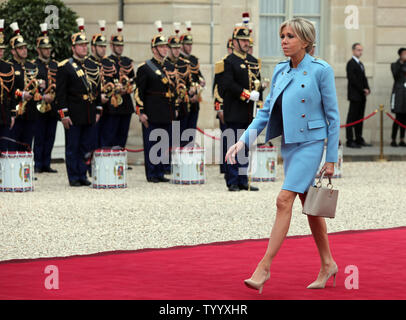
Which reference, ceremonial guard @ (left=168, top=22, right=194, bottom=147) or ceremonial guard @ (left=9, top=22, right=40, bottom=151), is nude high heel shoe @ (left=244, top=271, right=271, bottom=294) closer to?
ceremonial guard @ (left=9, top=22, right=40, bottom=151)

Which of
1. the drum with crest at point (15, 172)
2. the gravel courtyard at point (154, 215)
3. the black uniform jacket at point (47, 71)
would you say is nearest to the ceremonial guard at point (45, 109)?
the black uniform jacket at point (47, 71)

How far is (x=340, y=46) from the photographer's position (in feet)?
74.0

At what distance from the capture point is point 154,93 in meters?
15.8

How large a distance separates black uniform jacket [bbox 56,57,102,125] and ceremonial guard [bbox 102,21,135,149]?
6.40 ft

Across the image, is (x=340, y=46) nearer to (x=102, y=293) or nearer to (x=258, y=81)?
(x=258, y=81)

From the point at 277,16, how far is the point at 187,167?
8.17m

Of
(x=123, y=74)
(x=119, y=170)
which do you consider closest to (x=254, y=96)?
(x=119, y=170)

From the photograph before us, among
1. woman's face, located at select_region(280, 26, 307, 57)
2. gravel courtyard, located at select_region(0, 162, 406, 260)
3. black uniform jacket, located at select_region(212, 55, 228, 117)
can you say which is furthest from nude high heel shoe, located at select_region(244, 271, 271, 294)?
black uniform jacket, located at select_region(212, 55, 228, 117)

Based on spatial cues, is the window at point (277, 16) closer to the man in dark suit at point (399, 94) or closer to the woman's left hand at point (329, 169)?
the man in dark suit at point (399, 94)

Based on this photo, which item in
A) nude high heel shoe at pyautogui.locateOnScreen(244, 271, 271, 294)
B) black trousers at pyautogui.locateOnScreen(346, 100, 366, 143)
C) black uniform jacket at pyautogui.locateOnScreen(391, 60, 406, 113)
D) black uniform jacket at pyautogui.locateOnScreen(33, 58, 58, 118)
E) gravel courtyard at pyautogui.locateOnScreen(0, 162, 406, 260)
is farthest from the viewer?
black trousers at pyautogui.locateOnScreen(346, 100, 366, 143)

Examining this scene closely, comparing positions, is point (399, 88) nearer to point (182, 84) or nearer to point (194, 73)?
point (194, 73)

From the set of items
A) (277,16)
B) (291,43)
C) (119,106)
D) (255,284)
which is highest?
(277,16)

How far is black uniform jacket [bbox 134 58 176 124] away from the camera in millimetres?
15742
